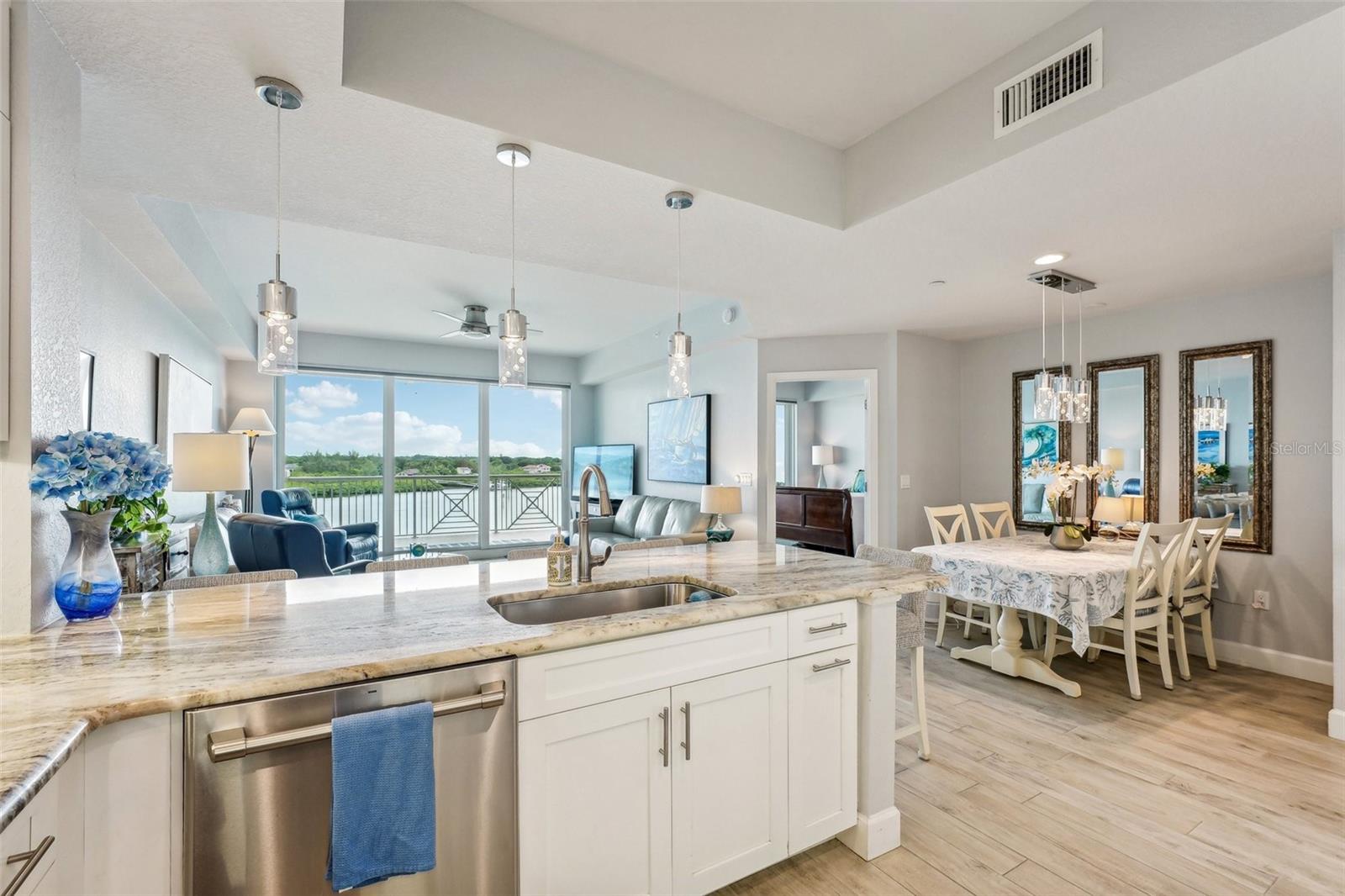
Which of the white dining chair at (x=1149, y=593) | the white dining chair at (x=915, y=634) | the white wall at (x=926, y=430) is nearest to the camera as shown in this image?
the white dining chair at (x=915, y=634)

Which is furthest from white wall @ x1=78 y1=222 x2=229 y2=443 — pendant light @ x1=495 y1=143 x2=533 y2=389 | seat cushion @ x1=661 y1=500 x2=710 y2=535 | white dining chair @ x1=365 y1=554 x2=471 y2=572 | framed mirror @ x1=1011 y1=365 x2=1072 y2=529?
framed mirror @ x1=1011 y1=365 x2=1072 y2=529

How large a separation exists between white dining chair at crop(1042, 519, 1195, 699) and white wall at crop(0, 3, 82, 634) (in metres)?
4.30

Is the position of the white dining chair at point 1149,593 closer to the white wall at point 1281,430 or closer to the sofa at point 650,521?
the white wall at point 1281,430

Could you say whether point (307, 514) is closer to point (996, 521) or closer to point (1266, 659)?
point (996, 521)

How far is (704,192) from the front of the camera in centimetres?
223

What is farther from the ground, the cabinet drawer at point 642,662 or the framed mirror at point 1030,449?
the framed mirror at point 1030,449

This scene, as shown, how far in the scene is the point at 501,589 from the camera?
193 cm

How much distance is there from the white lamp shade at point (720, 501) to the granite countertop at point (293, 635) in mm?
2551

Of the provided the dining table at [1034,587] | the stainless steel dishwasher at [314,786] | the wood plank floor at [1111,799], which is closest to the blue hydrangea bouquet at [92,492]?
the stainless steel dishwasher at [314,786]

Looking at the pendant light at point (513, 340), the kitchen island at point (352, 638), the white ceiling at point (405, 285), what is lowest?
the kitchen island at point (352, 638)

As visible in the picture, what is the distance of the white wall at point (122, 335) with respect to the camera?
8.76 ft

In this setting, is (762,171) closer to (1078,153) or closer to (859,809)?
(1078,153)

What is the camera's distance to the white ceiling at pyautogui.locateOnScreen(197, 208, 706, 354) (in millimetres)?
3832

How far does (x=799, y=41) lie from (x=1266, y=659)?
175 inches
